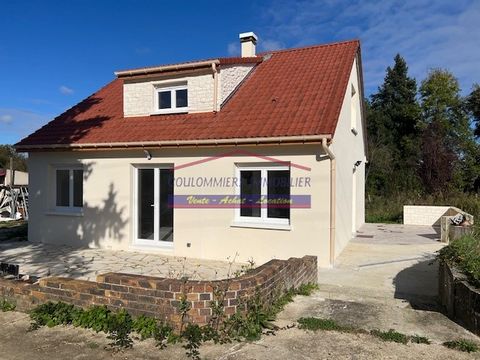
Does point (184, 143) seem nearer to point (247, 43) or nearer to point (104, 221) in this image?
point (104, 221)

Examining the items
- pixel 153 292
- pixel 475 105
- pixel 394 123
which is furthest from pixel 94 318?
pixel 475 105

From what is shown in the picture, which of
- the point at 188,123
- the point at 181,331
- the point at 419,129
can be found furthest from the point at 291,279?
the point at 419,129

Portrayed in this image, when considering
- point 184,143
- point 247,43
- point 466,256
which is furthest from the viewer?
point 247,43

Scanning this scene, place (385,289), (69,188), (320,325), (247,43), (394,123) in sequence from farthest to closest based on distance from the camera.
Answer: (394,123) → (247,43) → (69,188) → (385,289) → (320,325)

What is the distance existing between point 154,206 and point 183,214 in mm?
1083

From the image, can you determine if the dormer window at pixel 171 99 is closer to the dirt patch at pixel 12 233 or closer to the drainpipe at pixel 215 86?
the drainpipe at pixel 215 86

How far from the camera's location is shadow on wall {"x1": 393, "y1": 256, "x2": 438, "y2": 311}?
7406mm

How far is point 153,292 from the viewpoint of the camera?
5.13m

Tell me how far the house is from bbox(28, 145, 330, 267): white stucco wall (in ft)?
0.10

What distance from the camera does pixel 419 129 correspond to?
42469mm

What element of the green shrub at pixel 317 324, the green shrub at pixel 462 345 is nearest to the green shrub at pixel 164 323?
the green shrub at pixel 317 324

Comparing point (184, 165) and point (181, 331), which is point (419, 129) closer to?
point (184, 165)

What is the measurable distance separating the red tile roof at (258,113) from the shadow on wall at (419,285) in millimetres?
3777

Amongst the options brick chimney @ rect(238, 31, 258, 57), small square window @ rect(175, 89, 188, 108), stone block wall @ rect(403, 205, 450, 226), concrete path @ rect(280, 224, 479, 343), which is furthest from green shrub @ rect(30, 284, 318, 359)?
stone block wall @ rect(403, 205, 450, 226)
